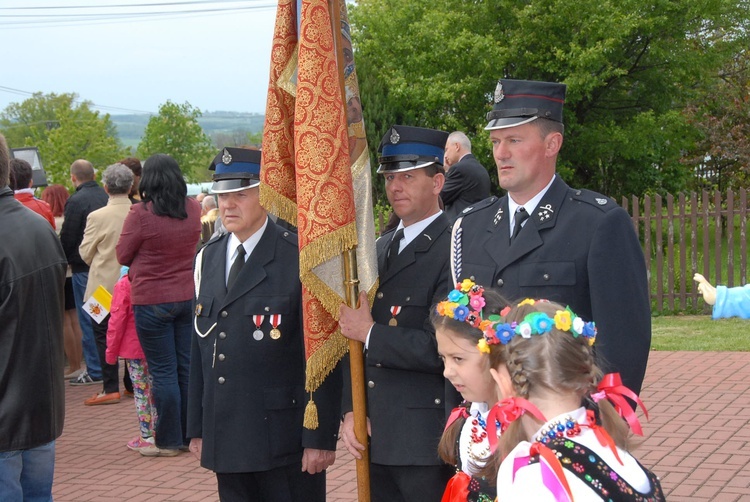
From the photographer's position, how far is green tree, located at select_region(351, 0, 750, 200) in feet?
62.0

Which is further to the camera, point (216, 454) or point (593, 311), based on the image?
point (216, 454)

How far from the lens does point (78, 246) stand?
9414 millimetres

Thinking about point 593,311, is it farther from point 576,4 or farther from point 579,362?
point 576,4

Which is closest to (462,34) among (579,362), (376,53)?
(376,53)

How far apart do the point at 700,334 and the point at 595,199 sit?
8462 millimetres

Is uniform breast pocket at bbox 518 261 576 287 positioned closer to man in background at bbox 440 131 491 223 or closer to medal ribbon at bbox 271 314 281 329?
medal ribbon at bbox 271 314 281 329

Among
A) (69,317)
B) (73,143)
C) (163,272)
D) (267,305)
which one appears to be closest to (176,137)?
(73,143)

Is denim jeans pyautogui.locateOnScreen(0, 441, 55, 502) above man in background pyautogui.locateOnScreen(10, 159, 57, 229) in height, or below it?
below

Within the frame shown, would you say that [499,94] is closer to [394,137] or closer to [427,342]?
[394,137]

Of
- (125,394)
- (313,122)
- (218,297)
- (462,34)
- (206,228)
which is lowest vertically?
(125,394)

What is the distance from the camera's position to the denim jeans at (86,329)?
962 cm

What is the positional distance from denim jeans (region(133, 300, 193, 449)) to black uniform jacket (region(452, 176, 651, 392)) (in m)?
3.97

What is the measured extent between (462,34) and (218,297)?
16046mm

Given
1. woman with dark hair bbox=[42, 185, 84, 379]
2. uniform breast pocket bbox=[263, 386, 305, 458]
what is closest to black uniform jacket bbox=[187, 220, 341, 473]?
uniform breast pocket bbox=[263, 386, 305, 458]
